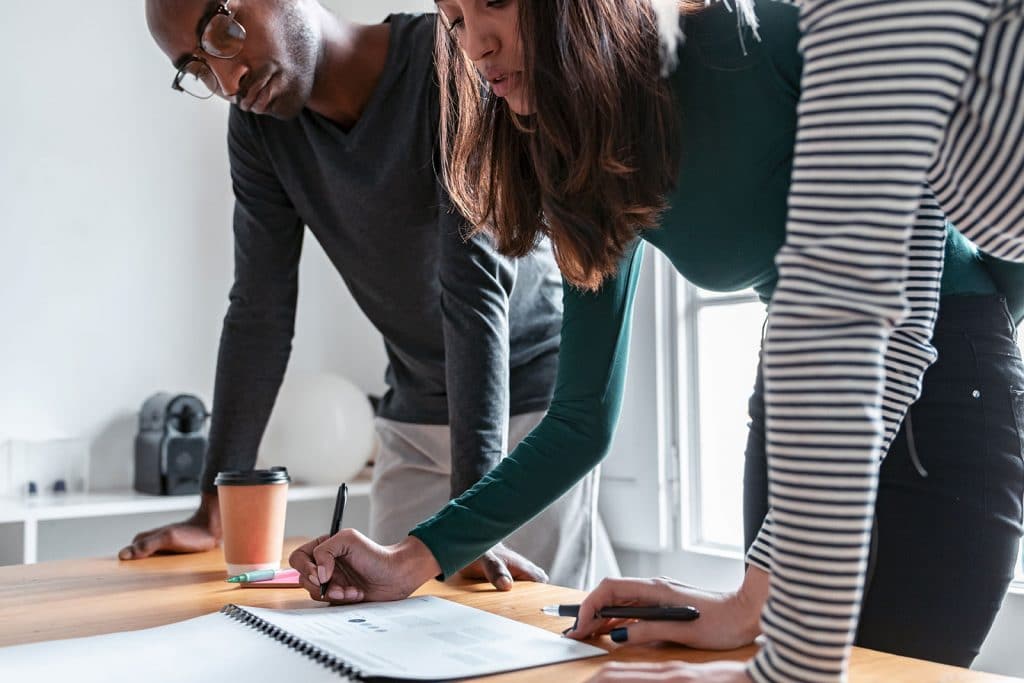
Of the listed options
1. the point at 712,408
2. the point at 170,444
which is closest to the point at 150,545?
the point at 170,444

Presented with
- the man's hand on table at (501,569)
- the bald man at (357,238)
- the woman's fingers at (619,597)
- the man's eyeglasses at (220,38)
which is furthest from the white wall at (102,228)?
the woman's fingers at (619,597)

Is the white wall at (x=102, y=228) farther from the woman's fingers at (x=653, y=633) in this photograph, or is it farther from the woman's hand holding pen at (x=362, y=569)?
the woman's fingers at (x=653, y=633)

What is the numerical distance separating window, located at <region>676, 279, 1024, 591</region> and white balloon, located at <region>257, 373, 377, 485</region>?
3.01 ft

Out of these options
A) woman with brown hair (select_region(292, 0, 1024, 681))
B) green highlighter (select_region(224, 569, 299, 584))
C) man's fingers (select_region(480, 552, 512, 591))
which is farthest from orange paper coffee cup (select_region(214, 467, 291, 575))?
man's fingers (select_region(480, 552, 512, 591))

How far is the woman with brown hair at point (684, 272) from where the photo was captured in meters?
0.84

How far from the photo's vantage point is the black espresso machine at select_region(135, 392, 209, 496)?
2504mm

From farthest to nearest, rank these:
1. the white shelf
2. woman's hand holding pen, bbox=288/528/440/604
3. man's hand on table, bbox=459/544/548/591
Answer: the white shelf, man's hand on table, bbox=459/544/548/591, woman's hand holding pen, bbox=288/528/440/604

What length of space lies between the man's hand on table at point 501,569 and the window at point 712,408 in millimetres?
1382

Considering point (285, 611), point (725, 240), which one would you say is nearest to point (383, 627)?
point (285, 611)

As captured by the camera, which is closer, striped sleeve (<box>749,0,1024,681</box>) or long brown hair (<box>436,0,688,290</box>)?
striped sleeve (<box>749,0,1024,681</box>)

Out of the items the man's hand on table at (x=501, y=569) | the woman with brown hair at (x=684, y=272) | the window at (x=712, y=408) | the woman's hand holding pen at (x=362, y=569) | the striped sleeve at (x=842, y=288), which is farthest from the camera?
the window at (x=712, y=408)

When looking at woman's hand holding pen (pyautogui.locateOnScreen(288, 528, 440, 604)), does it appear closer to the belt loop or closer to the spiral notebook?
the spiral notebook

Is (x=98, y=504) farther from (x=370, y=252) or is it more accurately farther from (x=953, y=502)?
(x=953, y=502)

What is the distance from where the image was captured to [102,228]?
2.71 m
